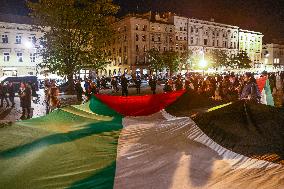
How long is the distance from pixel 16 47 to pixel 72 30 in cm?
3294

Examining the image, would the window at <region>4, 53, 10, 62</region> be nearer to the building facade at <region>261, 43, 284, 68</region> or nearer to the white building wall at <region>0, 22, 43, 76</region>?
the white building wall at <region>0, 22, 43, 76</region>

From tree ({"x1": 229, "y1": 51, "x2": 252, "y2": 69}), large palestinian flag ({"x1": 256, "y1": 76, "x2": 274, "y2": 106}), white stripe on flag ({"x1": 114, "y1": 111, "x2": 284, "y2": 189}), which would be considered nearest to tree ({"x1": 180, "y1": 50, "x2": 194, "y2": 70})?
tree ({"x1": 229, "y1": 51, "x2": 252, "y2": 69})

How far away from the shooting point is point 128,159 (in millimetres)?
4156

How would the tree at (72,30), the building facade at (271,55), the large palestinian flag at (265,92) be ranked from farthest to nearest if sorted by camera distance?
the building facade at (271,55) < the tree at (72,30) < the large palestinian flag at (265,92)

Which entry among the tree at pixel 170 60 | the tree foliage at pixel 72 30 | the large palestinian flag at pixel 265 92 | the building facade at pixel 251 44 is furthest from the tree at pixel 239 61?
the large palestinian flag at pixel 265 92

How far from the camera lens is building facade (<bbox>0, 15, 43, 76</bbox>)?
197 ft

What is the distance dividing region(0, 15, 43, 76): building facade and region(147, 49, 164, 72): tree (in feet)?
85.2

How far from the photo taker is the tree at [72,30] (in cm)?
3231

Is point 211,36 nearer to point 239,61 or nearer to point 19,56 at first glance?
point 239,61

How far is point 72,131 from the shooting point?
5074 millimetres

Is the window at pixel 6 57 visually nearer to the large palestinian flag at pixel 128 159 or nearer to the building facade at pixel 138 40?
the building facade at pixel 138 40

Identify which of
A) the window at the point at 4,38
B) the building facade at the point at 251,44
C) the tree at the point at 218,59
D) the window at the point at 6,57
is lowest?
the window at the point at 6,57

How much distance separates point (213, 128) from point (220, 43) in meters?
100

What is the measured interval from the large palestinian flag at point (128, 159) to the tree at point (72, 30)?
28673 millimetres
